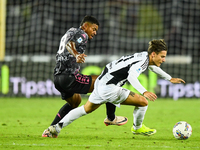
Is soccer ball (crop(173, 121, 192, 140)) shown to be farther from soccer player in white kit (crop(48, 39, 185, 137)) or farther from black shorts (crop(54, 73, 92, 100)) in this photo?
black shorts (crop(54, 73, 92, 100))

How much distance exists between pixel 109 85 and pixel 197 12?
1490cm

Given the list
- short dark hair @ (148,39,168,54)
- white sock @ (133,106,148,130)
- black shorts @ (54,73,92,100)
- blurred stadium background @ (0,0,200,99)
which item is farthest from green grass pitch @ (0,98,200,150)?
blurred stadium background @ (0,0,200,99)

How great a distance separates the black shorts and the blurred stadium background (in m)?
7.27

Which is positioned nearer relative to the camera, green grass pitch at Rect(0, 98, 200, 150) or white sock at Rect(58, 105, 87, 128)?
green grass pitch at Rect(0, 98, 200, 150)

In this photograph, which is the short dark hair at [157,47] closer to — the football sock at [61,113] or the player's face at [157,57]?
the player's face at [157,57]

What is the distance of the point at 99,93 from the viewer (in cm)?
497

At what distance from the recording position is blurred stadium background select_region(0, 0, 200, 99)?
42.0 feet

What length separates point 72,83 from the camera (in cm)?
529

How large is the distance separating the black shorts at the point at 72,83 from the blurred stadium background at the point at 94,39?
7267mm

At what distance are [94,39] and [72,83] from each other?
14036 mm

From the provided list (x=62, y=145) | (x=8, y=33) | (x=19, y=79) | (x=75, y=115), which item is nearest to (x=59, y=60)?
(x=75, y=115)

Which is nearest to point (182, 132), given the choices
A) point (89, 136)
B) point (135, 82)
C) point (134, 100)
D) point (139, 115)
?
point (139, 115)

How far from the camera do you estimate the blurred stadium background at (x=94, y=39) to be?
1281 cm

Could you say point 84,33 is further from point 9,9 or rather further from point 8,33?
point 9,9
